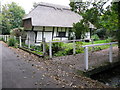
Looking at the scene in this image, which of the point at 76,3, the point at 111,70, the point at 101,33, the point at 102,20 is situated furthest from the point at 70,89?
the point at 101,33

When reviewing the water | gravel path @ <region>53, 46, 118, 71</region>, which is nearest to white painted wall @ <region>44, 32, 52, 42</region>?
gravel path @ <region>53, 46, 118, 71</region>

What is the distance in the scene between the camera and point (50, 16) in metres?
15.0

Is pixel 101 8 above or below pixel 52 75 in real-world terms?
above

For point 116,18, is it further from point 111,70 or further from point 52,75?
point 52,75

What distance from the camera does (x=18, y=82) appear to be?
3562 mm

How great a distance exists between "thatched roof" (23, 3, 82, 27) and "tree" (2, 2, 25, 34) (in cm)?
1038

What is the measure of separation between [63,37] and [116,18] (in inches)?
425

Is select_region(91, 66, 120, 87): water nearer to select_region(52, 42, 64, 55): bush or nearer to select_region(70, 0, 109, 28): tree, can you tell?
select_region(70, 0, 109, 28): tree

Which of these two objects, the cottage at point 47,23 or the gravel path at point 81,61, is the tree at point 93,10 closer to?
the gravel path at point 81,61

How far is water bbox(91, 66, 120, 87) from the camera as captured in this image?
4547 millimetres

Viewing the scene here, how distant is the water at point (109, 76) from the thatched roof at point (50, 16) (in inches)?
374

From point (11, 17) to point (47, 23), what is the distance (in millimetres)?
15911

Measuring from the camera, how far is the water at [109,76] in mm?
4547

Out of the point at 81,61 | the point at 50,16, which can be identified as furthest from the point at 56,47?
the point at 50,16
